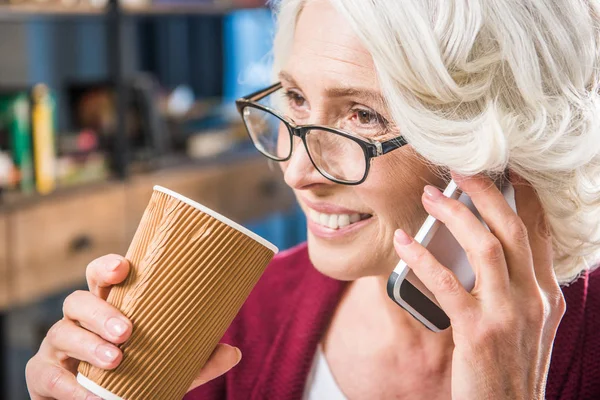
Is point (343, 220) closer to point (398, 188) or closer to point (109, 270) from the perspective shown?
point (398, 188)

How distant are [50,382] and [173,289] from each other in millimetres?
267

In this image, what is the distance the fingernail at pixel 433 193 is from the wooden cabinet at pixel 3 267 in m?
1.57

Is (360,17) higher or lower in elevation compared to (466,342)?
higher

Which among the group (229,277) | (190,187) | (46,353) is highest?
(229,277)

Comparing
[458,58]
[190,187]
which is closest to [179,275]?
[458,58]

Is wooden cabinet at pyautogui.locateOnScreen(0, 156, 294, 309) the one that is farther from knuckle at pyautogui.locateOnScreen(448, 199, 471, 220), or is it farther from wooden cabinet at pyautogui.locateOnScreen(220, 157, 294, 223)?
knuckle at pyautogui.locateOnScreen(448, 199, 471, 220)

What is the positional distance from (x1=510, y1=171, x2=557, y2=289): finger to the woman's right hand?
41 centimetres

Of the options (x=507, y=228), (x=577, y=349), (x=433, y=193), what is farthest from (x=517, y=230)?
(x=577, y=349)

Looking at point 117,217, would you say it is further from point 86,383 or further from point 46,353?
point 86,383

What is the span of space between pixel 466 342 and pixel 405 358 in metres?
0.31

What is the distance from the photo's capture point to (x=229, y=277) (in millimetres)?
835

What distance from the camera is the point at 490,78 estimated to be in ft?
3.25

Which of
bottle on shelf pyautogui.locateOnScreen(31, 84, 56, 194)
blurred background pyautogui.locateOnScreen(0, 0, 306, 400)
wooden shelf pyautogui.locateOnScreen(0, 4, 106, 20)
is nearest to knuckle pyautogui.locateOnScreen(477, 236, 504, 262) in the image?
blurred background pyautogui.locateOnScreen(0, 0, 306, 400)

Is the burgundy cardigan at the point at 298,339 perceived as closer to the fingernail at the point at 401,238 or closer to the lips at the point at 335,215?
the lips at the point at 335,215
